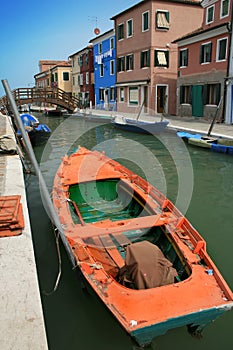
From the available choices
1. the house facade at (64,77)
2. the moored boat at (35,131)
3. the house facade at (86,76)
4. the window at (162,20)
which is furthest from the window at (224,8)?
the house facade at (64,77)

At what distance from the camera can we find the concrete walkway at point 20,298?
6.79 ft

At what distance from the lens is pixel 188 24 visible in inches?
894

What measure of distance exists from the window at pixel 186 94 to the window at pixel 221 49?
289 centimetres

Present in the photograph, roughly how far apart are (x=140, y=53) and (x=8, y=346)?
2327 centimetres

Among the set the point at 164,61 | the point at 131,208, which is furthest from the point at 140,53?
Answer: the point at 131,208

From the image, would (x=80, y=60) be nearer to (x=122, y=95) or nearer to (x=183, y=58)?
(x=122, y=95)

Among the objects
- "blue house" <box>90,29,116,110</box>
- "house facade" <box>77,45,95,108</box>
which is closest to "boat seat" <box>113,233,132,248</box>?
"blue house" <box>90,29,116,110</box>

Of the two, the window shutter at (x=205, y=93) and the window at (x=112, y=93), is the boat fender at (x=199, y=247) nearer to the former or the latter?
the window shutter at (x=205, y=93)

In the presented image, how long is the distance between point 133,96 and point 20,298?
23.3m

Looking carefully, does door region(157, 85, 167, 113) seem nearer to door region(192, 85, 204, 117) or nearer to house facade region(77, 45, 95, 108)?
door region(192, 85, 204, 117)

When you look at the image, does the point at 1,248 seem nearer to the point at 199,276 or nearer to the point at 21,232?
the point at 21,232

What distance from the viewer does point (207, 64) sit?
56.2 feet

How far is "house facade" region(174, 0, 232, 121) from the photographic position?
52.1ft

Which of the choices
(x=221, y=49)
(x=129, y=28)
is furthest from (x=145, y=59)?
(x=221, y=49)
